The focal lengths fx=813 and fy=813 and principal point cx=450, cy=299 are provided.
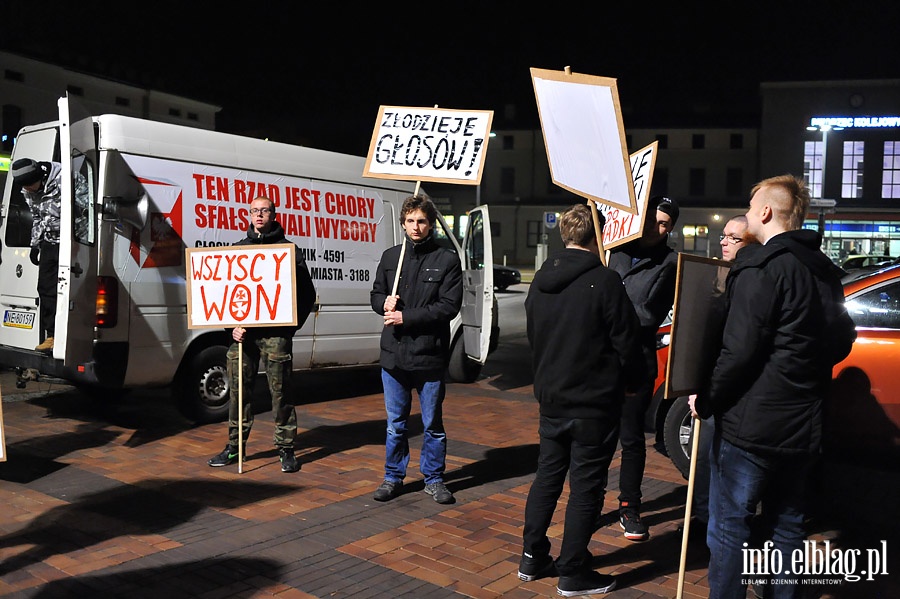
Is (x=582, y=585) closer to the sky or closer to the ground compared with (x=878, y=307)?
closer to the ground

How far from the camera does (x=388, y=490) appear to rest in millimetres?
5426

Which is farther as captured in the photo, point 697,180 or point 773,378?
point 697,180

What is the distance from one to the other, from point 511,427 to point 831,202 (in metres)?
14.5

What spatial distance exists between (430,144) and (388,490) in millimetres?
2463

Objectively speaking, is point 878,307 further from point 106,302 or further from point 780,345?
point 106,302

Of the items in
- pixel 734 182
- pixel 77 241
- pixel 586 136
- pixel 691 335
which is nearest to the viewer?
pixel 691 335

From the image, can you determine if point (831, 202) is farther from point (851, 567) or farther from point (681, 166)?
point (681, 166)

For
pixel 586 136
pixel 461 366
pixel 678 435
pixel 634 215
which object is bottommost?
pixel 461 366

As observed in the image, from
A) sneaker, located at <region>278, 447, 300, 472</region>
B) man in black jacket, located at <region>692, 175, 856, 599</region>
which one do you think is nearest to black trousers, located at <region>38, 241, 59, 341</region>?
sneaker, located at <region>278, 447, 300, 472</region>

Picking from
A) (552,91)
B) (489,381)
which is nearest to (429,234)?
(552,91)

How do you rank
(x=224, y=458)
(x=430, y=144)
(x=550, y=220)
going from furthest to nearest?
(x=550, y=220) < (x=224, y=458) < (x=430, y=144)

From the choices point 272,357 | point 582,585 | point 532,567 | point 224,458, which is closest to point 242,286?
point 272,357

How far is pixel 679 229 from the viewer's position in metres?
53.5

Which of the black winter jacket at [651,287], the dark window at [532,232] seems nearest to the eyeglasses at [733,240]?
the black winter jacket at [651,287]
